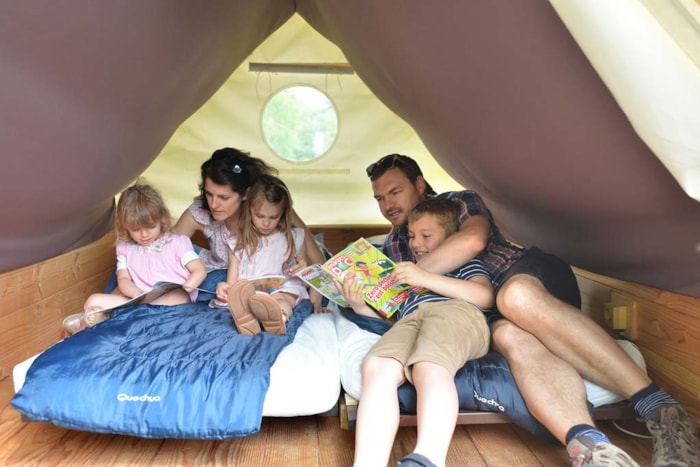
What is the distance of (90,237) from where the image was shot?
282 centimetres

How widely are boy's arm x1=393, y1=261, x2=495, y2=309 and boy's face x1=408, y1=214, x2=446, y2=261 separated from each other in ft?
0.74

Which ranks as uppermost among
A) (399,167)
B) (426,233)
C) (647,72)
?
(647,72)

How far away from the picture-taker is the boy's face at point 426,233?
2.07 m

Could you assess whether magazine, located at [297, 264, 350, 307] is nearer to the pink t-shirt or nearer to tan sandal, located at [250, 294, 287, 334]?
tan sandal, located at [250, 294, 287, 334]

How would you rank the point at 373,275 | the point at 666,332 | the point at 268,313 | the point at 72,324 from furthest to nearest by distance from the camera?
1. the point at 72,324
2. the point at 373,275
3. the point at 268,313
4. the point at 666,332

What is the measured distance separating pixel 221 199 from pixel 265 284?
0.42 meters

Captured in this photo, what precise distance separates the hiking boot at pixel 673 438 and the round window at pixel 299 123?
2737mm

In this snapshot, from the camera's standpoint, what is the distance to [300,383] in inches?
64.7

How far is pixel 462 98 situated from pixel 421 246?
0.58 meters

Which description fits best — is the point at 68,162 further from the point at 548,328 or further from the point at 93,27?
the point at 548,328

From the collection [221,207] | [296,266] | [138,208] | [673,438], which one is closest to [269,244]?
[296,266]

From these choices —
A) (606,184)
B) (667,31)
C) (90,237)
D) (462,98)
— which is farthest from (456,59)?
(90,237)

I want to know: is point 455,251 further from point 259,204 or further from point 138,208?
point 138,208

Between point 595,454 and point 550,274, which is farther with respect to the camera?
point 550,274
